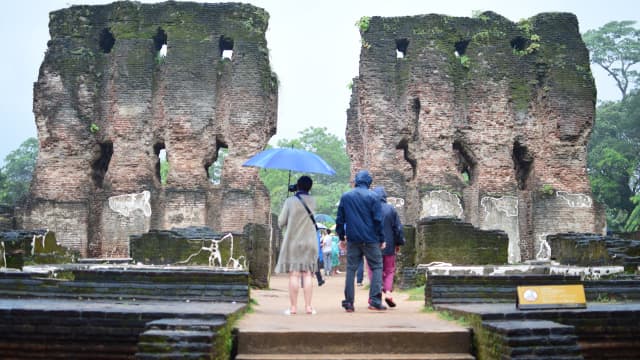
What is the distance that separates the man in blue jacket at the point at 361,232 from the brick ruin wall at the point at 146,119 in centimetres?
1287

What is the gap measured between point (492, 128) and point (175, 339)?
18.8 meters

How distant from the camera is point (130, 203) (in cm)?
2086

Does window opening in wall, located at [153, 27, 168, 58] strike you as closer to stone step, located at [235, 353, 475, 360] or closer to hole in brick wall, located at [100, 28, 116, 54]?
hole in brick wall, located at [100, 28, 116, 54]

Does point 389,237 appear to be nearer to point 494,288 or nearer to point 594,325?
point 494,288

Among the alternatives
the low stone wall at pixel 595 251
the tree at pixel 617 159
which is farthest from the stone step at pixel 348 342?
the tree at pixel 617 159

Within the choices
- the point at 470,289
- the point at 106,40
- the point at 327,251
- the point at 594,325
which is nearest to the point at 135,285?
the point at 470,289

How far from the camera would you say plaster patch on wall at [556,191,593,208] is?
71.3ft

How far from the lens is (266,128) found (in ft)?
71.2

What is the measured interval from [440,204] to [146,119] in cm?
932

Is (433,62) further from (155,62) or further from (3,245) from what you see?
(3,245)

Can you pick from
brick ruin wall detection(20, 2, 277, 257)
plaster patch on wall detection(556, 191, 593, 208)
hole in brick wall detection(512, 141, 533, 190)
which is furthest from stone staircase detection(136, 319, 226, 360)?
hole in brick wall detection(512, 141, 533, 190)

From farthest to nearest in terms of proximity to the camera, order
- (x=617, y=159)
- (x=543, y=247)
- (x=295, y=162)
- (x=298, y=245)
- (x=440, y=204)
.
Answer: (x=617, y=159) → (x=543, y=247) → (x=440, y=204) → (x=295, y=162) → (x=298, y=245)

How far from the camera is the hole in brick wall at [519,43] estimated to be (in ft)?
75.6

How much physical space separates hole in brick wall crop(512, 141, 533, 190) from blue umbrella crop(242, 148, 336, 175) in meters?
15.0
